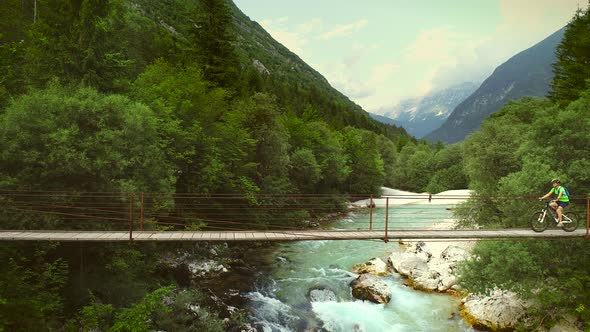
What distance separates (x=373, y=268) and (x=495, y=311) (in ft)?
22.5

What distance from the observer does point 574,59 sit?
98.8 feet

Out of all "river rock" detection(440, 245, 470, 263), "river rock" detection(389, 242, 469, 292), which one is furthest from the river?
"river rock" detection(440, 245, 470, 263)

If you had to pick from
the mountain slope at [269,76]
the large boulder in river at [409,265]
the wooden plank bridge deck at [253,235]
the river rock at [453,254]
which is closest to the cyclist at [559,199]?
the wooden plank bridge deck at [253,235]

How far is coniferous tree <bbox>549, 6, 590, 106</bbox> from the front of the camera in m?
27.1

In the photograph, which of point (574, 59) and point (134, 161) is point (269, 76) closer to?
point (574, 59)

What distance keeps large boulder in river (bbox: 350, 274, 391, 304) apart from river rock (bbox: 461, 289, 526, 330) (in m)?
3.30

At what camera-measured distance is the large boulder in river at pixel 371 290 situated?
16.6m

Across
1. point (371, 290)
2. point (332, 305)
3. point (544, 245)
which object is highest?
point (544, 245)

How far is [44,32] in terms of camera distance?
53.2 feet

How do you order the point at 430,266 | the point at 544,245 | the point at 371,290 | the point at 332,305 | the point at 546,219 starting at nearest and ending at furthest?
the point at 546,219 < the point at 544,245 < the point at 332,305 < the point at 371,290 < the point at 430,266

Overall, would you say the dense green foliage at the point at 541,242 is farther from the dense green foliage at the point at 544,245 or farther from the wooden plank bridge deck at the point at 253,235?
the wooden plank bridge deck at the point at 253,235

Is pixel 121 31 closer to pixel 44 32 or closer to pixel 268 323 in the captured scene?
pixel 44 32

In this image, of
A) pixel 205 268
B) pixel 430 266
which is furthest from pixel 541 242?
pixel 205 268

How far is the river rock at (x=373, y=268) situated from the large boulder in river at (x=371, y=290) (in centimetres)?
186
